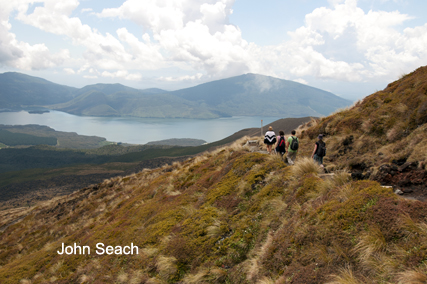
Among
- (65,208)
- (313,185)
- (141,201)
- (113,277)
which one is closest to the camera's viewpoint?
(313,185)

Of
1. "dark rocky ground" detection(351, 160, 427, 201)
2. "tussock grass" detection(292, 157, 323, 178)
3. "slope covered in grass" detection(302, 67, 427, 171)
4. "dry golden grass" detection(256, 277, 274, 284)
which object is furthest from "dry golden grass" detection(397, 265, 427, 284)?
"slope covered in grass" detection(302, 67, 427, 171)

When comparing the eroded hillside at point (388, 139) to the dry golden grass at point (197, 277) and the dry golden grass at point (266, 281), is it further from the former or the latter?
the dry golden grass at point (197, 277)

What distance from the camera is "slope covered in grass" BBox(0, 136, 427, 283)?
10.7 feet

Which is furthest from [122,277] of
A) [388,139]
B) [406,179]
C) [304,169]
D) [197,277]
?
[388,139]

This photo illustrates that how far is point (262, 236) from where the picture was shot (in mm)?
5000

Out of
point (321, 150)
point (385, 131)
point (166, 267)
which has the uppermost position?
point (385, 131)

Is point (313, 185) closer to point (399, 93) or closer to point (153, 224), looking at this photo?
point (153, 224)

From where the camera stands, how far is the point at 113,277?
624cm

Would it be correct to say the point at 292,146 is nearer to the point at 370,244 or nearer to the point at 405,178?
the point at 405,178

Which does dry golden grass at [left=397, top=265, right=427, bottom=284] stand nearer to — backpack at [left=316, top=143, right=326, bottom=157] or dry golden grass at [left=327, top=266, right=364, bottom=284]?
dry golden grass at [left=327, top=266, right=364, bottom=284]

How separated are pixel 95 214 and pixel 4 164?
149 m

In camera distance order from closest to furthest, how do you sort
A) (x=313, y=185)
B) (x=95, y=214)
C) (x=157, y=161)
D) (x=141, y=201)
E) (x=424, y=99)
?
1. (x=313, y=185)
2. (x=424, y=99)
3. (x=141, y=201)
4. (x=95, y=214)
5. (x=157, y=161)

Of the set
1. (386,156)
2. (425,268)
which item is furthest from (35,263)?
(386,156)

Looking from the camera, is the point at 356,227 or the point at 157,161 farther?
the point at 157,161
